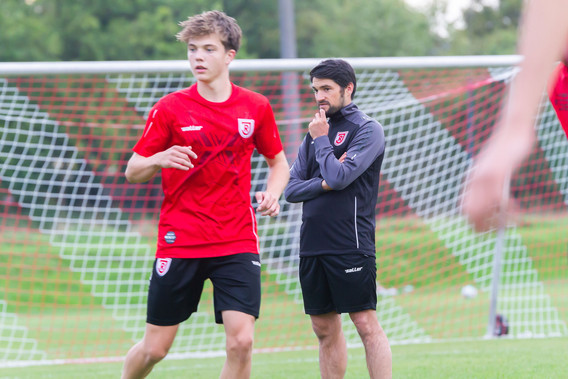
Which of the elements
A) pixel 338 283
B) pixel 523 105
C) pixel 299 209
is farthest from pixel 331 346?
pixel 299 209

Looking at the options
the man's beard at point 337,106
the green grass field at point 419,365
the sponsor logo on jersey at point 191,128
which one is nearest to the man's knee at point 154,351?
the sponsor logo on jersey at point 191,128

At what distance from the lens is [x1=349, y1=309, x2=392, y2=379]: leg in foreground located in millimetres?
4488

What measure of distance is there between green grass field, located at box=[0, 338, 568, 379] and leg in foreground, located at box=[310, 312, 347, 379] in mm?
1233

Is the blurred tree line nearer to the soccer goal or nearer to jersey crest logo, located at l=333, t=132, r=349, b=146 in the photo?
the soccer goal

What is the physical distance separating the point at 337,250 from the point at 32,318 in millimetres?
9327

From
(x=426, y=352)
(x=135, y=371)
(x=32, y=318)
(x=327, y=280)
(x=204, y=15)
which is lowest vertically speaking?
(x=32, y=318)

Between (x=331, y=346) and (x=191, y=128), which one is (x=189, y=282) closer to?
(x=191, y=128)

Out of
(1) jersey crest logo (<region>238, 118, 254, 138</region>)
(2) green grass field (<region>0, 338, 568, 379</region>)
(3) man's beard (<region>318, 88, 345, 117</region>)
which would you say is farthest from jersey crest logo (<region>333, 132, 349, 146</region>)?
(2) green grass field (<region>0, 338, 568, 379</region>)

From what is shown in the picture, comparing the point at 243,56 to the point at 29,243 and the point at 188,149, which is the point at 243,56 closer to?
the point at 29,243

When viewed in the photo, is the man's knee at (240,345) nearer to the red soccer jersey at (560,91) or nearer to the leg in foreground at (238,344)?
the leg in foreground at (238,344)

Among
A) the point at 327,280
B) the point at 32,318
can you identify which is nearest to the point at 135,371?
the point at 327,280

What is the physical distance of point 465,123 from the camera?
30.8 ft

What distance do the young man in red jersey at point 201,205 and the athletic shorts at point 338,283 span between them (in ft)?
1.53

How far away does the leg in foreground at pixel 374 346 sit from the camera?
4.49 metres
